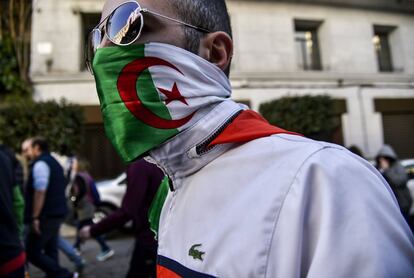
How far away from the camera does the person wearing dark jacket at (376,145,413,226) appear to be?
5172mm

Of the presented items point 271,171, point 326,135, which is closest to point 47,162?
point 271,171

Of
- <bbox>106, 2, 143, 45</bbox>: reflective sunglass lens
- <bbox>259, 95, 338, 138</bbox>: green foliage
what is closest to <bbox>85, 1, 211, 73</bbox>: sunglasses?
<bbox>106, 2, 143, 45</bbox>: reflective sunglass lens

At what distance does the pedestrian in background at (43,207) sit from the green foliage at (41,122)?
5539mm

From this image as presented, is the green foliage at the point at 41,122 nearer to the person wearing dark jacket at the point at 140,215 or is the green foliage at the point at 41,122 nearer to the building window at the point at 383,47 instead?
the person wearing dark jacket at the point at 140,215

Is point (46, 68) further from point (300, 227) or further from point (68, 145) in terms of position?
point (300, 227)

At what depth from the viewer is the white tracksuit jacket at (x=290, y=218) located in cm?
77

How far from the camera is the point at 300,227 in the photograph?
0.82m

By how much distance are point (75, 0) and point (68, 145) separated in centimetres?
481

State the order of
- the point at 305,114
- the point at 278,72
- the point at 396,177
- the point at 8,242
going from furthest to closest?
1. the point at 278,72
2. the point at 305,114
3. the point at 396,177
4. the point at 8,242

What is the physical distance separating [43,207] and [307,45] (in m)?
12.1

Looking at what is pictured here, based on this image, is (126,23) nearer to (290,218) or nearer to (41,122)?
(290,218)

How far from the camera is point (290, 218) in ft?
2.74

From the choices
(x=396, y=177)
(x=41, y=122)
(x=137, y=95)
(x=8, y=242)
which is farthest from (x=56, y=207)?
(x=41, y=122)

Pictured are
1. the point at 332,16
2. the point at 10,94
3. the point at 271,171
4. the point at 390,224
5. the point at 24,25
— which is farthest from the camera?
the point at 332,16
